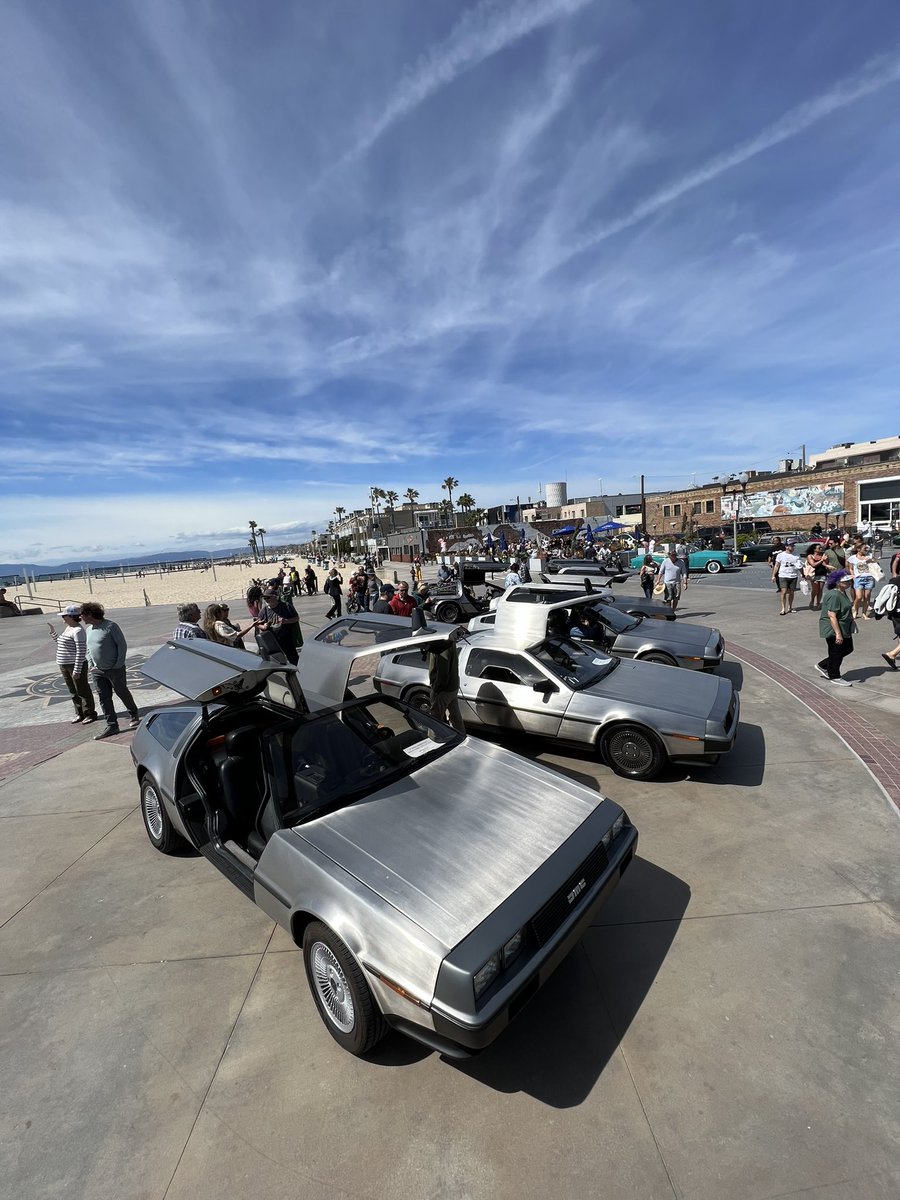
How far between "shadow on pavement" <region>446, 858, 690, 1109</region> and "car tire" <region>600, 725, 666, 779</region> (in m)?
1.51

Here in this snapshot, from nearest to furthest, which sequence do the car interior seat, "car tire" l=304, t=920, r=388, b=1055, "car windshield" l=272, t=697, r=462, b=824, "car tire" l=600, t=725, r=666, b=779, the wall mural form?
"car tire" l=304, t=920, r=388, b=1055 < "car windshield" l=272, t=697, r=462, b=824 < the car interior seat < "car tire" l=600, t=725, r=666, b=779 < the wall mural

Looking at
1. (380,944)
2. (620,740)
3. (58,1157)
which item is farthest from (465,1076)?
(620,740)

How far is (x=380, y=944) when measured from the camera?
7.96 feet

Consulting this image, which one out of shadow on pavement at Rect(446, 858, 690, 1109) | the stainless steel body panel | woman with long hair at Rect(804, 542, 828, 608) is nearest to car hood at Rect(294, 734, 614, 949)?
shadow on pavement at Rect(446, 858, 690, 1109)

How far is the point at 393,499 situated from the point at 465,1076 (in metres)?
119

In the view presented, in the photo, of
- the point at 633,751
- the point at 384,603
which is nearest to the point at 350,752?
the point at 633,751

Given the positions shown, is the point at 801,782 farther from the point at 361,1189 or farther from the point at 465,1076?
the point at 361,1189

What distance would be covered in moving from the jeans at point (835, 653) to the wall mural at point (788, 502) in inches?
1529

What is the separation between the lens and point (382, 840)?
2.93m

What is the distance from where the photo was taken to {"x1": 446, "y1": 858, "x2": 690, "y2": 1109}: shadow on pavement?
8.07ft

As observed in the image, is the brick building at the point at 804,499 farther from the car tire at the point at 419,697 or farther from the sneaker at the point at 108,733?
the sneaker at the point at 108,733

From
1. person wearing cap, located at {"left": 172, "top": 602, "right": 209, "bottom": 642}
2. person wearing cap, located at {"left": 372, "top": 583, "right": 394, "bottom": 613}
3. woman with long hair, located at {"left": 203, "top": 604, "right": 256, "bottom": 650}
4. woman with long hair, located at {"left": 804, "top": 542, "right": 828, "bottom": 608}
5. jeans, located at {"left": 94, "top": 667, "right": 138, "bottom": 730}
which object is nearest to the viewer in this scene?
person wearing cap, located at {"left": 172, "top": 602, "right": 209, "bottom": 642}

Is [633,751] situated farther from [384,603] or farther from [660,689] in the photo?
[384,603]

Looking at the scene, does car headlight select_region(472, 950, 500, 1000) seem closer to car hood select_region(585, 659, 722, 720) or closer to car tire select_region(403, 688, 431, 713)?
car hood select_region(585, 659, 722, 720)
